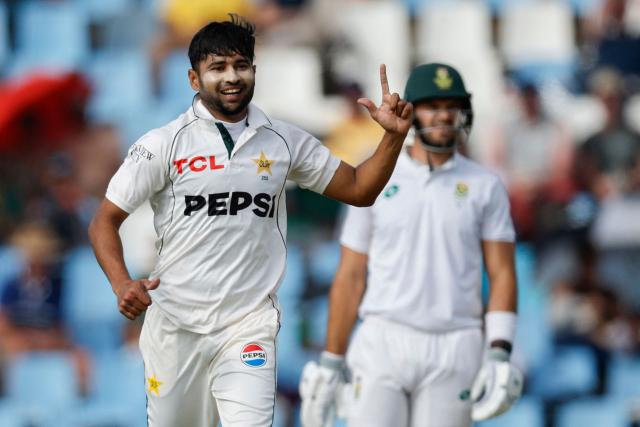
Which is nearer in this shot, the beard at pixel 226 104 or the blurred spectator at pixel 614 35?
the beard at pixel 226 104

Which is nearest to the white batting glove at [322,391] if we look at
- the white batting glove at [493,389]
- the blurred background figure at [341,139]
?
the white batting glove at [493,389]

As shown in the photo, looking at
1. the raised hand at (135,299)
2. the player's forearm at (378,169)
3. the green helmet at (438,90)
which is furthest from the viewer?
the green helmet at (438,90)

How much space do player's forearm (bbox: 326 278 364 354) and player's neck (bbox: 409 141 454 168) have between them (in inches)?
22.5

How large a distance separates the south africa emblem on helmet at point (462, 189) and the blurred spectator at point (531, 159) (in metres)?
3.74

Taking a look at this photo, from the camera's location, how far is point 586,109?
9.02 metres

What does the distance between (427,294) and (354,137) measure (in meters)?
4.20

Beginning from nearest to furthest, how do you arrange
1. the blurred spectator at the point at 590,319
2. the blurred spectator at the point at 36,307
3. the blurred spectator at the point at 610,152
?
the blurred spectator at the point at 590,319 < the blurred spectator at the point at 36,307 < the blurred spectator at the point at 610,152

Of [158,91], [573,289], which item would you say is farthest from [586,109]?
[158,91]

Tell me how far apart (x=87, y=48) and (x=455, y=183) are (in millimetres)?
5708

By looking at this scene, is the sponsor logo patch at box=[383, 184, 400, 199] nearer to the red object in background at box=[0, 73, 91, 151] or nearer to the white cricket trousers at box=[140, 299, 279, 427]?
the white cricket trousers at box=[140, 299, 279, 427]

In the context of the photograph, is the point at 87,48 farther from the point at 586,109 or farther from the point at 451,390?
the point at 451,390

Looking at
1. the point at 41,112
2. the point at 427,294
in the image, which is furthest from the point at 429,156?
the point at 41,112

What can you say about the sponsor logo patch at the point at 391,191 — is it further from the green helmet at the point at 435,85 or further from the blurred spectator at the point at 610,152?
the blurred spectator at the point at 610,152

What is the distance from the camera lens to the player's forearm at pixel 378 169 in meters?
4.01
